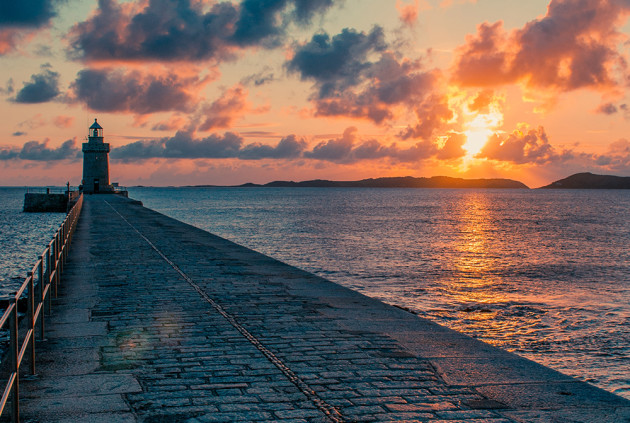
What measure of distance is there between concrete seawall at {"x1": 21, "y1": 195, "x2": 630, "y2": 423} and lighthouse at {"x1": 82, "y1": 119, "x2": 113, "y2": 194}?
64.5 m

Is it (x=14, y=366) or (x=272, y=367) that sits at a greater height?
(x=14, y=366)

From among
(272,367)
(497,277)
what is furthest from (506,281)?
(272,367)

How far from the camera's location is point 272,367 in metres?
5.57

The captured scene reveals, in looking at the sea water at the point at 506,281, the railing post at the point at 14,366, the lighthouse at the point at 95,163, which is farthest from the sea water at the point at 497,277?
the lighthouse at the point at 95,163

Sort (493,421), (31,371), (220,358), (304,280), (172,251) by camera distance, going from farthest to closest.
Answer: (172,251)
(304,280)
(220,358)
(31,371)
(493,421)

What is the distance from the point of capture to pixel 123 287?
10273 millimetres

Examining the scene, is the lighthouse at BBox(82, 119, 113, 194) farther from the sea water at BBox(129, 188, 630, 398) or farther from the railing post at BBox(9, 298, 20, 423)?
the railing post at BBox(9, 298, 20, 423)

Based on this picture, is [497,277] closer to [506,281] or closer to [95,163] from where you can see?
[506,281]

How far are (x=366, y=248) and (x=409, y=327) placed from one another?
21.2 metres

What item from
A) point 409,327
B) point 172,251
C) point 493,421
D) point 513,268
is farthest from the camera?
point 513,268

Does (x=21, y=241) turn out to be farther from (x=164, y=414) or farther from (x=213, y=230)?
(x=164, y=414)

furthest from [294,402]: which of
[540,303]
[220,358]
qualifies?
[540,303]

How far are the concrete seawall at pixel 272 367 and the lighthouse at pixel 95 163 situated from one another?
64503 mm

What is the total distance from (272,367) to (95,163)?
6997cm
